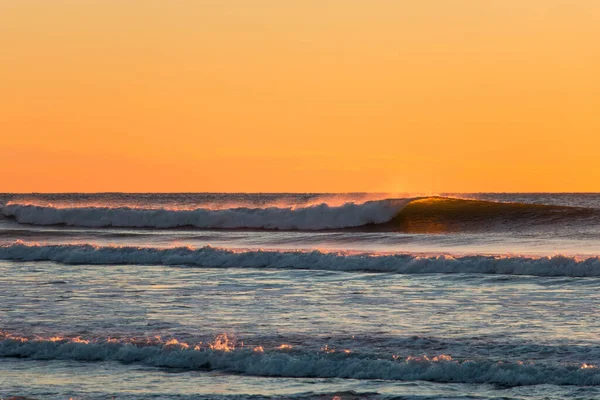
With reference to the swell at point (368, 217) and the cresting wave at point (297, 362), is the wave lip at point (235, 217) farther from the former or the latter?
the cresting wave at point (297, 362)

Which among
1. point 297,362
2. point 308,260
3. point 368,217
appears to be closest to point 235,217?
point 368,217

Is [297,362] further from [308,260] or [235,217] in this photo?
[235,217]

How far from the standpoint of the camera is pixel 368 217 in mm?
48250

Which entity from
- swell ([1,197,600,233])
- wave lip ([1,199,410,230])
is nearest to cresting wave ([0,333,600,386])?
swell ([1,197,600,233])

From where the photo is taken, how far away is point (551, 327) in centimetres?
1466

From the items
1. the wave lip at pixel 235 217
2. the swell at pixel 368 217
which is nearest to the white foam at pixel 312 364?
the swell at pixel 368 217

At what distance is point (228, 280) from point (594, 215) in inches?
1047

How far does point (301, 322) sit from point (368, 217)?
1293 inches

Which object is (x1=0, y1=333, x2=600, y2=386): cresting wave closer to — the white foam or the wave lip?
the white foam

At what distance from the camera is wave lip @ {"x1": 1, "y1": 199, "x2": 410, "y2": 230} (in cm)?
4825

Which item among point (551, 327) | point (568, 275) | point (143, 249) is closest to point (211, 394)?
point (551, 327)

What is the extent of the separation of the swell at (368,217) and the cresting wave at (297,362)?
2992 cm

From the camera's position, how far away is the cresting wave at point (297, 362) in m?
11.7

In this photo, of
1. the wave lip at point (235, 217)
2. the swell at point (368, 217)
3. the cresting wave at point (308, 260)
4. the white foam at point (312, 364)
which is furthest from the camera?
the wave lip at point (235, 217)
